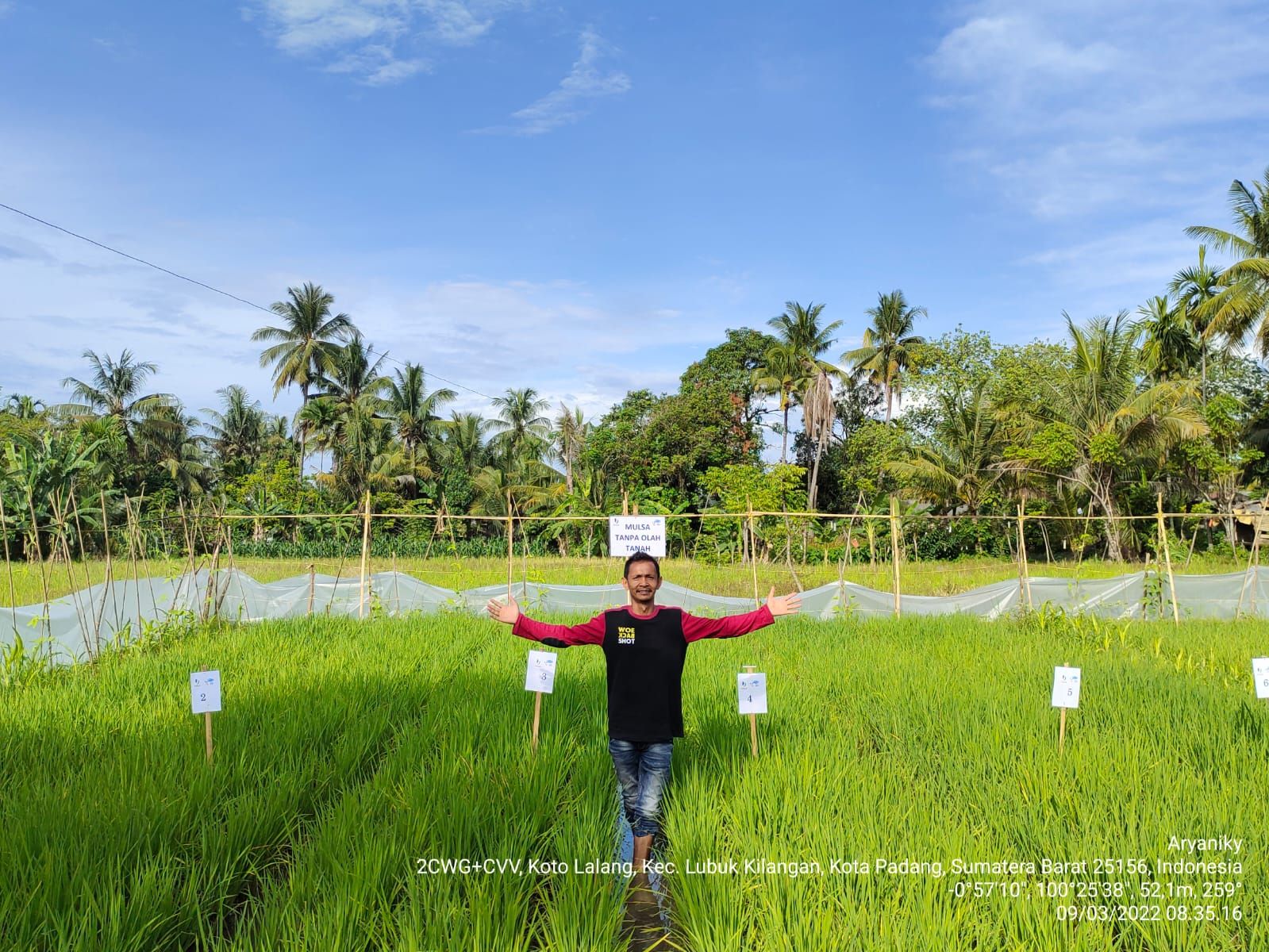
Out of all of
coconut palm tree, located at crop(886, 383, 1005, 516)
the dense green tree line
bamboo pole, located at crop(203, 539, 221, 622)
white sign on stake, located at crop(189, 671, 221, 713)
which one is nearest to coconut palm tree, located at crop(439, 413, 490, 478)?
the dense green tree line

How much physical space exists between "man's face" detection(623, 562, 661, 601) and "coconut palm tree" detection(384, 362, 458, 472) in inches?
1199

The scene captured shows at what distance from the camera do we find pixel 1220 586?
10.9 meters

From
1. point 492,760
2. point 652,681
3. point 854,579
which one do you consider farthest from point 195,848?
point 854,579

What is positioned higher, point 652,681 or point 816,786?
point 652,681

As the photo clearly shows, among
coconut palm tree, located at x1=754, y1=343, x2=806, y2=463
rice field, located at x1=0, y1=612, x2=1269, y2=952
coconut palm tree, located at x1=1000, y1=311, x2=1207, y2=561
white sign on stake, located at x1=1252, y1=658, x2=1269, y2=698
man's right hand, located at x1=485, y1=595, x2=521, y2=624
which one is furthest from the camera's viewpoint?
coconut palm tree, located at x1=754, y1=343, x2=806, y2=463

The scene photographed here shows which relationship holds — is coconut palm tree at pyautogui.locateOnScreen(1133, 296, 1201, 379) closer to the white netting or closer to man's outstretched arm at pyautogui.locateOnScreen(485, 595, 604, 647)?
the white netting

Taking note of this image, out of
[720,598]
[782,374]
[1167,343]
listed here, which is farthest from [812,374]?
[720,598]

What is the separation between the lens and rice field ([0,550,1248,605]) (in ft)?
48.2

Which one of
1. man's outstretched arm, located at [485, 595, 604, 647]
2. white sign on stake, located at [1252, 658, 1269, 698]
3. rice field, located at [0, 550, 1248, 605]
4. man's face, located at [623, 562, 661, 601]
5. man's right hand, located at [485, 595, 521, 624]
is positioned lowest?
rice field, located at [0, 550, 1248, 605]

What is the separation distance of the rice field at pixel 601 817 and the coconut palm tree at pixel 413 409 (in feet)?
91.0

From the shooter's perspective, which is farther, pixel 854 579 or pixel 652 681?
pixel 854 579

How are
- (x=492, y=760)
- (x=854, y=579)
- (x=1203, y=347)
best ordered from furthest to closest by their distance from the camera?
(x=1203, y=347)
(x=854, y=579)
(x=492, y=760)

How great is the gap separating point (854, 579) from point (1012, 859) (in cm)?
1342

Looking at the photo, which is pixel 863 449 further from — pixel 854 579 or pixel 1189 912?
pixel 1189 912
